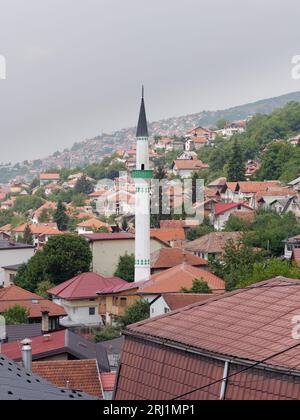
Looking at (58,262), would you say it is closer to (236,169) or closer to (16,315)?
(16,315)

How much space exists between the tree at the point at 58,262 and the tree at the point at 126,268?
1781 millimetres

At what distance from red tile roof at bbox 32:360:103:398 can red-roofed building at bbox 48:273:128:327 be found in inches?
729

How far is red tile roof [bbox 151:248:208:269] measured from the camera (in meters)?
39.4

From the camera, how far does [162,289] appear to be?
3216 cm

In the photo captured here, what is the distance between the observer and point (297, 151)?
67000mm

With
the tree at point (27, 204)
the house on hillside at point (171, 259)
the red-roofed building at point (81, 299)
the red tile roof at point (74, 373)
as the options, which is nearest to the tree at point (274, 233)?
the house on hillside at point (171, 259)

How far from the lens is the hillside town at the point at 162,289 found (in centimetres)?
952

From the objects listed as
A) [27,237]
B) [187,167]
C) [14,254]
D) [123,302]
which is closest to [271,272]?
[123,302]

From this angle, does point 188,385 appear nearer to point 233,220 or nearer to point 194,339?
point 194,339

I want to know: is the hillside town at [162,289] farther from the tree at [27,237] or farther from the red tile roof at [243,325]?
the tree at [27,237]

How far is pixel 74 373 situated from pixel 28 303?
48.2 feet

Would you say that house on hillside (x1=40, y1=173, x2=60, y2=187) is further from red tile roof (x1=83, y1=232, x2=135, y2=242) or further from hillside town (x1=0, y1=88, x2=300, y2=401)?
red tile roof (x1=83, y1=232, x2=135, y2=242)

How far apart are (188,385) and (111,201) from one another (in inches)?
2784
